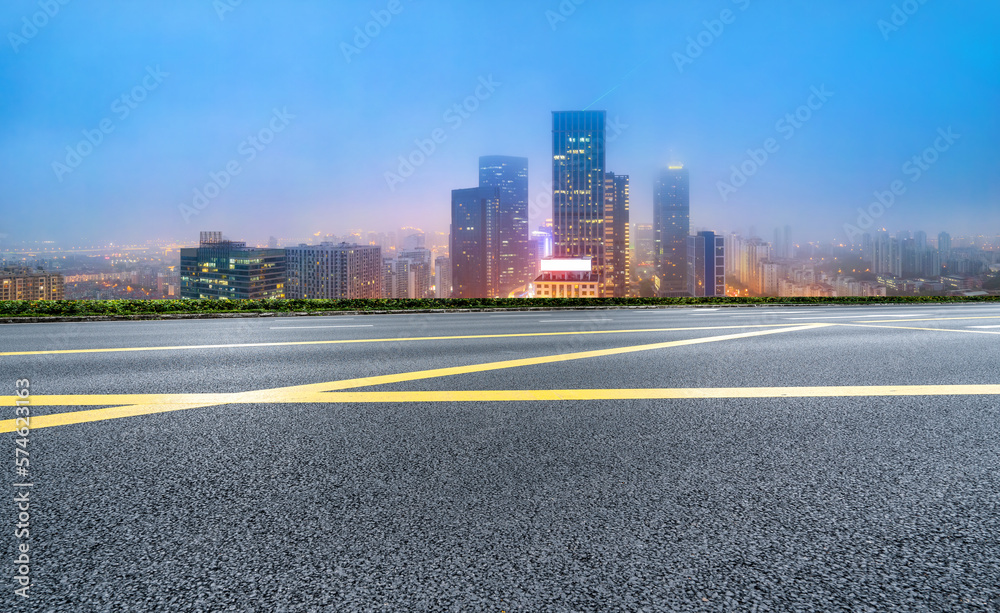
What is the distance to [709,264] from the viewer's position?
472 ft

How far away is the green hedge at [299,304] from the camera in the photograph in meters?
15.0

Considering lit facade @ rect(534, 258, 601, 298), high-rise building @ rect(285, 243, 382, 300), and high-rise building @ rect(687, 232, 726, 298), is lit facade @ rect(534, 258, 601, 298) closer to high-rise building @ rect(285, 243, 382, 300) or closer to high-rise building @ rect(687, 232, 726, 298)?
Answer: high-rise building @ rect(687, 232, 726, 298)

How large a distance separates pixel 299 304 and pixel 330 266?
→ 173 feet

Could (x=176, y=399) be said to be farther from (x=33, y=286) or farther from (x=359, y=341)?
(x=33, y=286)

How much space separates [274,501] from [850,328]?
13.4 metres

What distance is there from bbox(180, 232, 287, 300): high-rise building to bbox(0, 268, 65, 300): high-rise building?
41936 millimetres

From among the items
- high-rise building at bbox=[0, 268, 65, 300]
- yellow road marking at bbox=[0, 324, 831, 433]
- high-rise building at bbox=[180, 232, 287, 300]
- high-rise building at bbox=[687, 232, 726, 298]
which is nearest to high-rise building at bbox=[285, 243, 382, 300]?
high-rise building at bbox=[180, 232, 287, 300]

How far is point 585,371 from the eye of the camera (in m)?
6.46

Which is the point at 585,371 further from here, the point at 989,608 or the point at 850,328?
the point at 850,328

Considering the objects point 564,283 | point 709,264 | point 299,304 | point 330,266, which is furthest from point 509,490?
point 709,264

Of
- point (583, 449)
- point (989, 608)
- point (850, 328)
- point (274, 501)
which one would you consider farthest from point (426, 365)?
point (850, 328)

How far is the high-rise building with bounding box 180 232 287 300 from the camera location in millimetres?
61822

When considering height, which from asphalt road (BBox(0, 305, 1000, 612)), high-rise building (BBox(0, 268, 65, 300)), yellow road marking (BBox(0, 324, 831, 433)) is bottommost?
asphalt road (BBox(0, 305, 1000, 612))

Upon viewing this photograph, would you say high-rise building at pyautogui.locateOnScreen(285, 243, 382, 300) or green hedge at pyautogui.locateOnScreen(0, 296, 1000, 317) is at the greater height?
high-rise building at pyautogui.locateOnScreen(285, 243, 382, 300)
